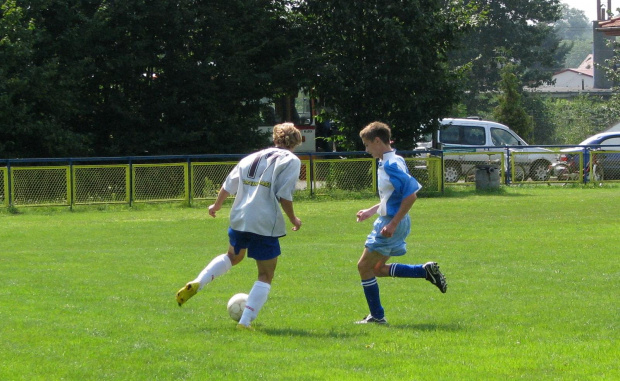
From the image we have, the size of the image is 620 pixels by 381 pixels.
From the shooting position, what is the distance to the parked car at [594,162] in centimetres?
2727

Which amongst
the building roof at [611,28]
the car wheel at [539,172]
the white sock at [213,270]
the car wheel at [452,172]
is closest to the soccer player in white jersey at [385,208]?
the white sock at [213,270]

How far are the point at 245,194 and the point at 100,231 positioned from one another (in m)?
10.5

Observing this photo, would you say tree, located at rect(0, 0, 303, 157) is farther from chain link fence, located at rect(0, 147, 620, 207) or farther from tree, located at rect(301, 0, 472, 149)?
chain link fence, located at rect(0, 147, 620, 207)

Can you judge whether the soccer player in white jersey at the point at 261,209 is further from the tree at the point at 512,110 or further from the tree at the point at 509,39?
the tree at the point at 509,39

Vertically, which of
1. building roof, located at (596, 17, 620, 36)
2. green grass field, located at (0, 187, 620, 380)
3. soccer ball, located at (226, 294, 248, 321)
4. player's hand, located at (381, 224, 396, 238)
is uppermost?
building roof, located at (596, 17, 620, 36)

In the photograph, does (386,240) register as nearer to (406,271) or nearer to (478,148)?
(406,271)

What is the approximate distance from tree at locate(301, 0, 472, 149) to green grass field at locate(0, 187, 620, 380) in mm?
11924

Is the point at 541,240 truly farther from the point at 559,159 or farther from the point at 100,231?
the point at 559,159

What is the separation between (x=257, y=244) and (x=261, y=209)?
30 centimetres

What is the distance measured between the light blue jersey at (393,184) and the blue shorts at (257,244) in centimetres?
95

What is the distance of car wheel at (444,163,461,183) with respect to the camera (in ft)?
86.9

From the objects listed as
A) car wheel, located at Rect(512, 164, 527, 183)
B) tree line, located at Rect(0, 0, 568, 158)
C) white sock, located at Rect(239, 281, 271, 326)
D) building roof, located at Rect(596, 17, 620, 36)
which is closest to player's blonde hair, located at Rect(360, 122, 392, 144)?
white sock, located at Rect(239, 281, 271, 326)

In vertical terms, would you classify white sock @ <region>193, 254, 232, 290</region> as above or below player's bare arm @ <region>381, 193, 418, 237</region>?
below

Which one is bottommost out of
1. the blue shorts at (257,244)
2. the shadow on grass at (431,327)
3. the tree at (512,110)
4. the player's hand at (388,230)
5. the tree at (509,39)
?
the shadow on grass at (431,327)
